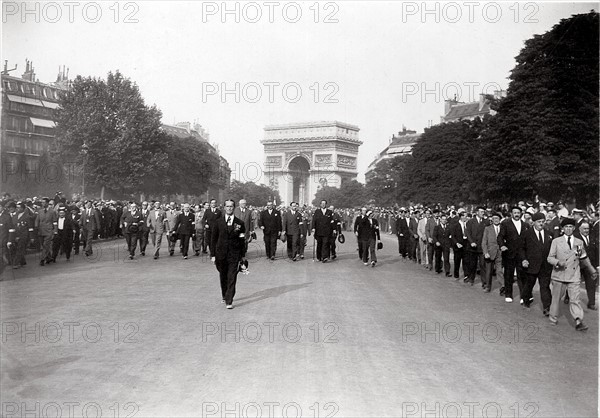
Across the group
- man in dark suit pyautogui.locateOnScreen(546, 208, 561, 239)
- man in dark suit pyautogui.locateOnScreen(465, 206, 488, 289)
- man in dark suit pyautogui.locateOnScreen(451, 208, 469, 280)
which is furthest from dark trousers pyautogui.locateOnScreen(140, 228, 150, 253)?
man in dark suit pyautogui.locateOnScreen(546, 208, 561, 239)

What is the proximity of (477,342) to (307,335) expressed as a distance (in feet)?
7.70

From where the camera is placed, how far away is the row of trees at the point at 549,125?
30.1 meters

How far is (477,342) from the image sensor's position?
8.30 meters

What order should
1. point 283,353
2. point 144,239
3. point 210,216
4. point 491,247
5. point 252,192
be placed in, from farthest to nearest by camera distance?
1. point 252,192
2. point 144,239
3. point 210,216
4. point 491,247
5. point 283,353

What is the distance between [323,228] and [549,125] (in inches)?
677

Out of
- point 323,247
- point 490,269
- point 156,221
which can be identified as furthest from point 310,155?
point 490,269

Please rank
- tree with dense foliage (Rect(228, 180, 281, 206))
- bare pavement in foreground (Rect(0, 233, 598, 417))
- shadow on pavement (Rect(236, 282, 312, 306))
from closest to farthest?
bare pavement in foreground (Rect(0, 233, 598, 417)) < shadow on pavement (Rect(236, 282, 312, 306)) < tree with dense foliage (Rect(228, 180, 281, 206))

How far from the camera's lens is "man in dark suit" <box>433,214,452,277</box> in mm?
17359

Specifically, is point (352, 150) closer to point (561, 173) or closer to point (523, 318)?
point (561, 173)

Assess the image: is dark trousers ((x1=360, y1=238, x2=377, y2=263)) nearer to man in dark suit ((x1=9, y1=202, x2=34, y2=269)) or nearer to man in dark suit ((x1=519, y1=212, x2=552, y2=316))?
man in dark suit ((x1=519, y1=212, x2=552, y2=316))

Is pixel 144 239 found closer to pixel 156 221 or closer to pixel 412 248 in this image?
pixel 156 221

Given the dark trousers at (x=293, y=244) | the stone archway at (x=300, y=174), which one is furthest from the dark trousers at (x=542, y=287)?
the stone archway at (x=300, y=174)

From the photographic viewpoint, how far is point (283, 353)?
23.9 feet

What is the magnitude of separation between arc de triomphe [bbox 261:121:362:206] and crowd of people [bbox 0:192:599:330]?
8429 centimetres
